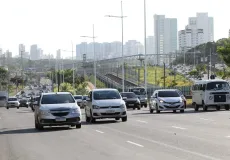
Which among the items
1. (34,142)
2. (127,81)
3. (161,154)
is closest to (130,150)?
(161,154)

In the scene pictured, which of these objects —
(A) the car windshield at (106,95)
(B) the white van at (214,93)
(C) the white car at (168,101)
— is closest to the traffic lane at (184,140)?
(A) the car windshield at (106,95)

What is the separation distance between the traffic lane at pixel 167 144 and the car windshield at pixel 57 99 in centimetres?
435

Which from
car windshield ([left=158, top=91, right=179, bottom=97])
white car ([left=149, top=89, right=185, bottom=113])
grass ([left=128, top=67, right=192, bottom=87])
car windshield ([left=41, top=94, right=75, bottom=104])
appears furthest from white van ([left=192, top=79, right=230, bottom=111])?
grass ([left=128, top=67, right=192, bottom=87])

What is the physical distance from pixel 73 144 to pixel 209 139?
4280 mm

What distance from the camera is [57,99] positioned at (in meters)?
30.6

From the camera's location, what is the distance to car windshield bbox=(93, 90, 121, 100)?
35031 millimetres

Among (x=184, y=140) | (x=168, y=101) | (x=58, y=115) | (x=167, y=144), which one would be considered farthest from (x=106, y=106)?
(x=167, y=144)

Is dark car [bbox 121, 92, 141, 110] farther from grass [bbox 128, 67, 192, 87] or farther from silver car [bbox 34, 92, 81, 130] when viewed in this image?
grass [bbox 128, 67, 192, 87]

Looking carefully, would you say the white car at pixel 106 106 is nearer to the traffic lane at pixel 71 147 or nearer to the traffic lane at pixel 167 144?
the traffic lane at pixel 167 144

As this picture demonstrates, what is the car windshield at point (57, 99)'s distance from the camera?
30406mm

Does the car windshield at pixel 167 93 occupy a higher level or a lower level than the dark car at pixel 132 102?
higher

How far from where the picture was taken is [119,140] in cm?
2212

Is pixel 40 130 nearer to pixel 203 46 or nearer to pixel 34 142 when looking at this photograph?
pixel 34 142

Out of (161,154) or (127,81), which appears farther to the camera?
(127,81)
